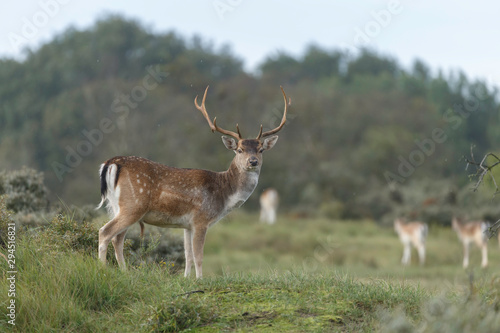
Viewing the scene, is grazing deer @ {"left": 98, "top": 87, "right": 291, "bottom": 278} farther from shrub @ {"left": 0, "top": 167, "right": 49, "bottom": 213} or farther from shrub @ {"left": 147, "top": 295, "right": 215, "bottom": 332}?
shrub @ {"left": 0, "top": 167, "right": 49, "bottom": 213}

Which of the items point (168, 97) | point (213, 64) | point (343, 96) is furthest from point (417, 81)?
point (168, 97)

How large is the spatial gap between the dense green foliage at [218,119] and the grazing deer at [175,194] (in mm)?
25892

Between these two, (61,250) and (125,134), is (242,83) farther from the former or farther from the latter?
(61,250)

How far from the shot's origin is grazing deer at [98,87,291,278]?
31.0ft

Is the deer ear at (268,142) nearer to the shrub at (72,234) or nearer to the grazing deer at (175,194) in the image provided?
the grazing deer at (175,194)

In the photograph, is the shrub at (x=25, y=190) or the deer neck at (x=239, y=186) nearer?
the deer neck at (x=239, y=186)


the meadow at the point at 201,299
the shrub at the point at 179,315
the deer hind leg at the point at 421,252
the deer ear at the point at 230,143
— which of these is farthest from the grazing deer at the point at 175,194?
the deer hind leg at the point at 421,252

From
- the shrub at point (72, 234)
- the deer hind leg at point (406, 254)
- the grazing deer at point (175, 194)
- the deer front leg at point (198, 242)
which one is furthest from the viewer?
the deer hind leg at point (406, 254)

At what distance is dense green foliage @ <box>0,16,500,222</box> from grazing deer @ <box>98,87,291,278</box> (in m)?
25.9

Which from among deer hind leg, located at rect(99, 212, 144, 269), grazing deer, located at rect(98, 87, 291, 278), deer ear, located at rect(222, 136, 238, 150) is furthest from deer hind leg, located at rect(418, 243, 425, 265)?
deer hind leg, located at rect(99, 212, 144, 269)

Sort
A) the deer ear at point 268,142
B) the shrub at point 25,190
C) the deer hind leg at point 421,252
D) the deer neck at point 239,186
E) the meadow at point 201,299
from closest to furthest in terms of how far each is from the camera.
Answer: the meadow at point 201,299, the deer neck at point 239,186, the deer ear at point 268,142, the shrub at point 25,190, the deer hind leg at point 421,252

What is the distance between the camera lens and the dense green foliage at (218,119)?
4306cm

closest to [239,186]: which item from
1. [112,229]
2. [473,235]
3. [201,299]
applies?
[112,229]

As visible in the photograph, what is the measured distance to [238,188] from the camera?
1034 centimetres
